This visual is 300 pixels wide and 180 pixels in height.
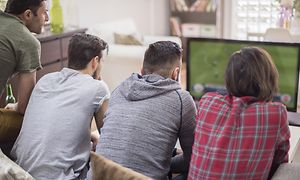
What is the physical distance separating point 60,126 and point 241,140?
2.75 feet

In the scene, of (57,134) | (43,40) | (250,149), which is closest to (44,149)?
(57,134)

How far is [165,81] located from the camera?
1813 millimetres

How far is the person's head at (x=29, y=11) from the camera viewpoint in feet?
7.34

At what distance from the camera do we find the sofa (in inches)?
181

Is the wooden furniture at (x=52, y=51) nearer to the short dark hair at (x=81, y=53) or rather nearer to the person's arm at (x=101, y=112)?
the short dark hair at (x=81, y=53)

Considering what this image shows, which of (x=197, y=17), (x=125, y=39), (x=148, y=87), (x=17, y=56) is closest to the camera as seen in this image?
(x=148, y=87)

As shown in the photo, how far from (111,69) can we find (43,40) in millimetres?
975

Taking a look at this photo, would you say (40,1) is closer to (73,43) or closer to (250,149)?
(73,43)

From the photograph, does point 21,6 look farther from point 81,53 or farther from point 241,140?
point 241,140

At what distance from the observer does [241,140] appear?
1.55 metres

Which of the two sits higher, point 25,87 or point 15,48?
point 15,48

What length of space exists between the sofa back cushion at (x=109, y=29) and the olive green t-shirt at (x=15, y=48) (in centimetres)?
279

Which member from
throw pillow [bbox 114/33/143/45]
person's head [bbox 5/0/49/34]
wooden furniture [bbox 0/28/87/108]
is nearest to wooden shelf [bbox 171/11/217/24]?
throw pillow [bbox 114/33/143/45]

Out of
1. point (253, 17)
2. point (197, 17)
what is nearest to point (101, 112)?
point (253, 17)
